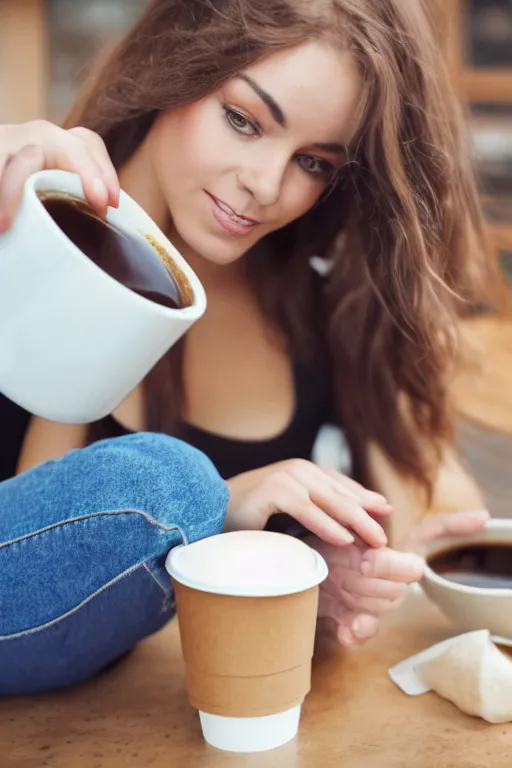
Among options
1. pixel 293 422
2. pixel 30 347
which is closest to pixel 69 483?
pixel 30 347

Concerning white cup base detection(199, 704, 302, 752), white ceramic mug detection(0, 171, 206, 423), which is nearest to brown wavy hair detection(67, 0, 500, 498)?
white ceramic mug detection(0, 171, 206, 423)

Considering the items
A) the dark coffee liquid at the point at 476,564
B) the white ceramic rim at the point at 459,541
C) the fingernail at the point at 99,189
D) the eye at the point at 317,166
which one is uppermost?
the fingernail at the point at 99,189

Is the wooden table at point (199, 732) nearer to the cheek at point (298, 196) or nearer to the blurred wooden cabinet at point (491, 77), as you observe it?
the cheek at point (298, 196)

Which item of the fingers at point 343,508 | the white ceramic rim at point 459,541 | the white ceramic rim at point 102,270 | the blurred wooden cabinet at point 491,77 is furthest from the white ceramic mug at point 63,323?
the blurred wooden cabinet at point 491,77

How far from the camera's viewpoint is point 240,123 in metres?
0.46

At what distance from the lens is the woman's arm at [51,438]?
1.75 feet

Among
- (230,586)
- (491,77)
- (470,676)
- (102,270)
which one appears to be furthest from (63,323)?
(491,77)

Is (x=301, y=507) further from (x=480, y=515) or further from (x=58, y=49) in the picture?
(x=58, y=49)

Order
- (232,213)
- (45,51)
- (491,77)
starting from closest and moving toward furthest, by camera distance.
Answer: (232,213)
(45,51)
(491,77)

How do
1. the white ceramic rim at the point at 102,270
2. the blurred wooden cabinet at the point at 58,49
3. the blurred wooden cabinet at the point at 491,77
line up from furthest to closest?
the blurred wooden cabinet at the point at 491,77, the blurred wooden cabinet at the point at 58,49, the white ceramic rim at the point at 102,270

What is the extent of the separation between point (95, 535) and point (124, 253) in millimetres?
136

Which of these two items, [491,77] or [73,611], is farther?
[491,77]

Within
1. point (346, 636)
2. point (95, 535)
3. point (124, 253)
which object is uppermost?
point (124, 253)

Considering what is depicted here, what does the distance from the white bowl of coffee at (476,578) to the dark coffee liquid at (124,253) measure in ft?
0.70
